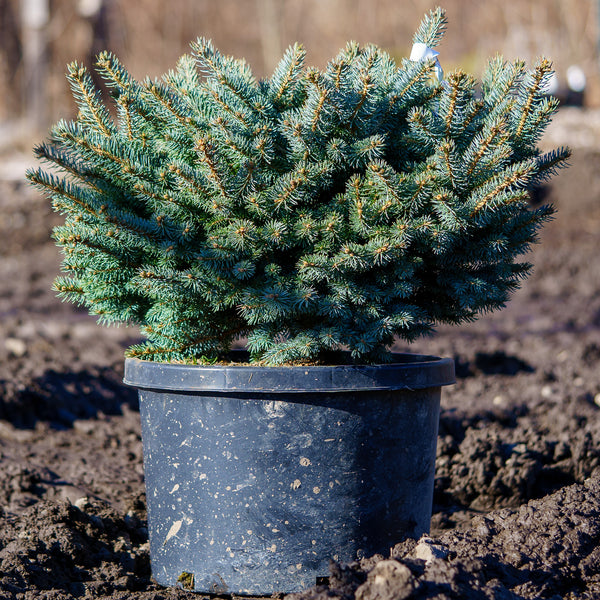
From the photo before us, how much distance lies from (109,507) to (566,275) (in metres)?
7.51

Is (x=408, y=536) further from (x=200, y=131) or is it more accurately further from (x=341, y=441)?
(x=200, y=131)

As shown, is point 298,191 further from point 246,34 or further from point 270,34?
point 246,34

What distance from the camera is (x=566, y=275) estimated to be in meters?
9.22

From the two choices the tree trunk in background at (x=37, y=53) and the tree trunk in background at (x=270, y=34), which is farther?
the tree trunk in background at (x=270, y=34)

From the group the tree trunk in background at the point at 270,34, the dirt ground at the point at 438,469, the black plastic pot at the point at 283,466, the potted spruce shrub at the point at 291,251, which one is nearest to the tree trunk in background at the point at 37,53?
the dirt ground at the point at 438,469

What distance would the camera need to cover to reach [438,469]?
11.2ft

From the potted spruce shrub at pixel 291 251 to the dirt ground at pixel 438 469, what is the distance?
0.93 feet

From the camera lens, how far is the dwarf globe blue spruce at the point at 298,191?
2.25 m

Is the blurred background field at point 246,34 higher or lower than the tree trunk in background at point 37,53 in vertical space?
higher

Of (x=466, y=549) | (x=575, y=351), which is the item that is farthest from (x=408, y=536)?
(x=575, y=351)

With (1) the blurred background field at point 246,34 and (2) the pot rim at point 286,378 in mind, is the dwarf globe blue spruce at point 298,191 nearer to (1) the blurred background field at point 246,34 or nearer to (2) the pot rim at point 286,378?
(2) the pot rim at point 286,378

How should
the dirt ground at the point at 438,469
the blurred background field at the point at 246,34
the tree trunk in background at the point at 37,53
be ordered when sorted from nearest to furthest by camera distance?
the dirt ground at the point at 438,469
the tree trunk in background at the point at 37,53
the blurred background field at the point at 246,34

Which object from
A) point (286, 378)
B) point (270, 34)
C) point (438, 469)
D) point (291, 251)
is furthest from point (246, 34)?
point (286, 378)

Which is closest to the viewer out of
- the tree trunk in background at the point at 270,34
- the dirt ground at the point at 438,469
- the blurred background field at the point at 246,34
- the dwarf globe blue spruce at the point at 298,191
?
the dirt ground at the point at 438,469
